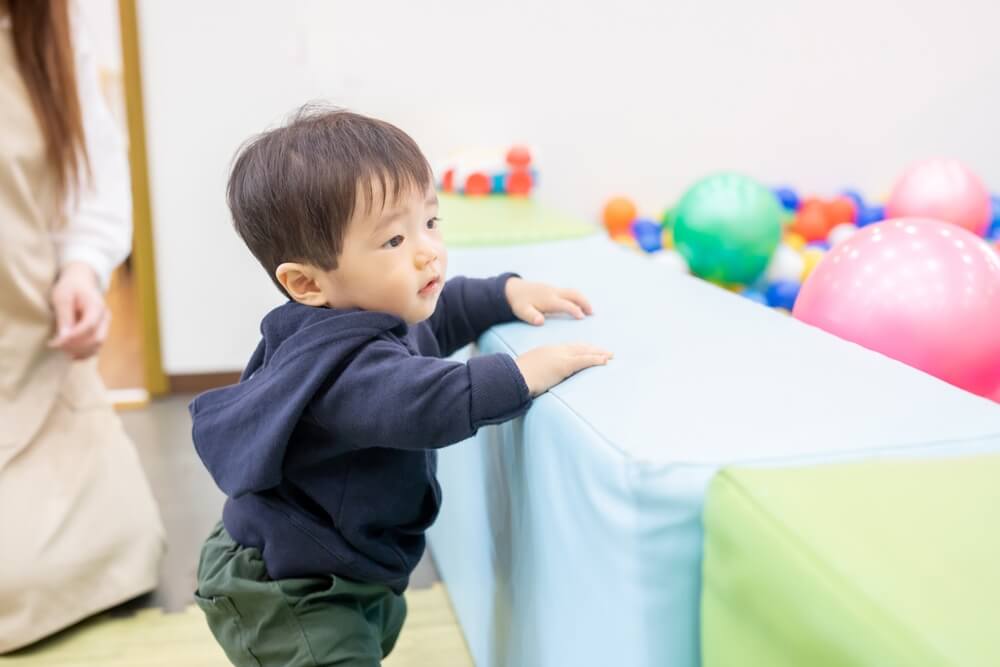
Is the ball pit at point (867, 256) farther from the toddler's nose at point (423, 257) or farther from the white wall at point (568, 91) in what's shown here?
the toddler's nose at point (423, 257)

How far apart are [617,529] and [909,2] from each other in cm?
255

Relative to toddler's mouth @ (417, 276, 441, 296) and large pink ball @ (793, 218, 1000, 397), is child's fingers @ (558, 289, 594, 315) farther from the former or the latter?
large pink ball @ (793, 218, 1000, 397)

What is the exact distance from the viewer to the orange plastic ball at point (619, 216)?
2.57m

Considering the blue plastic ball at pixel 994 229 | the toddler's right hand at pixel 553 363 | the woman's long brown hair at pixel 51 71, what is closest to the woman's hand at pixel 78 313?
the woman's long brown hair at pixel 51 71

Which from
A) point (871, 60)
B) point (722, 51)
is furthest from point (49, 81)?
point (871, 60)

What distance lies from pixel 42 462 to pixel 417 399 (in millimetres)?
912

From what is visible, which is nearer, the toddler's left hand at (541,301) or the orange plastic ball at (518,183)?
the toddler's left hand at (541,301)

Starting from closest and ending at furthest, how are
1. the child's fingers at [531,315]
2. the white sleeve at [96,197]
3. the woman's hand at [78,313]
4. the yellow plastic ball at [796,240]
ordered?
the child's fingers at [531,315] → the woman's hand at [78,313] → the white sleeve at [96,197] → the yellow plastic ball at [796,240]

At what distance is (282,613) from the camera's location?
3.19 feet

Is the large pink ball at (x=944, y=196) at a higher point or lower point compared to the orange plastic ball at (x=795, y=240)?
higher

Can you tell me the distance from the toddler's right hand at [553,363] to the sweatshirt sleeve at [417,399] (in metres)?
0.01

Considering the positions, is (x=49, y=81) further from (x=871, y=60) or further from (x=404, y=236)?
(x=871, y=60)

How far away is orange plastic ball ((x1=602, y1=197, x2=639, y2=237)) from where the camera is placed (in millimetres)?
2570

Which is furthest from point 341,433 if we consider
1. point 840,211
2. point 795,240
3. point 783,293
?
point 840,211
